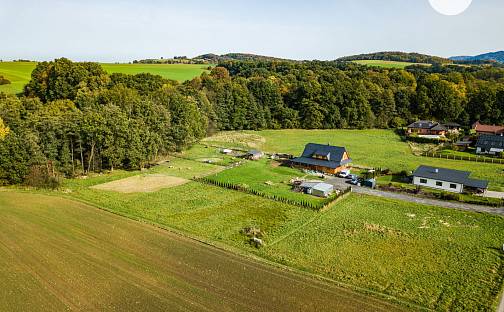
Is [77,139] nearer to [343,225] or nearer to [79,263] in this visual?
[79,263]

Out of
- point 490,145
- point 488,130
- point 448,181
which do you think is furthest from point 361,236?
point 488,130

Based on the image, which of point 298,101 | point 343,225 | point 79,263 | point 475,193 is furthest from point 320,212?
point 298,101

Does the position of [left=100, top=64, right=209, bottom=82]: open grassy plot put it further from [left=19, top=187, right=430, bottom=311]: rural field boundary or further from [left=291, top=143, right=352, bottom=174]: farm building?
[left=19, top=187, right=430, bottom=311]: rural field boundary

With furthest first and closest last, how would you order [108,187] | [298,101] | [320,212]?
[298,101], [108,187], [320,212]

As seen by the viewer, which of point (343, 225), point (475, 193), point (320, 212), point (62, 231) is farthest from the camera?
point (475, 193)

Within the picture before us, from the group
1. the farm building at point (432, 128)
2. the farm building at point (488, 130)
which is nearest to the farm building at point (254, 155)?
the farm building at point (432, 128)

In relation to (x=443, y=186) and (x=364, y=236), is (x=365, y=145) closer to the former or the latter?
(x=443, y=186)

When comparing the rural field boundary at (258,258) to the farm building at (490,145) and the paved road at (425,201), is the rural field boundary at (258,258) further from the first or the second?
the farm building at (490,145)

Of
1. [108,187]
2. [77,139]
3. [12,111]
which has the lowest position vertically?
[108,187]

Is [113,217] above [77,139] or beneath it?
beneath
